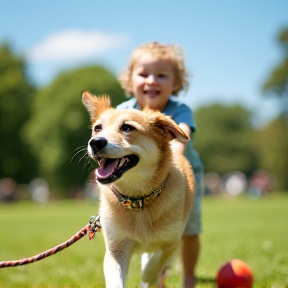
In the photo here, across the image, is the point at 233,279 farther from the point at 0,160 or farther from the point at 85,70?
the point at 85,70

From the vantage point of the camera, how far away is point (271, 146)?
57.1 metres

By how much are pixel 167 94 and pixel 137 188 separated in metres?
1.76

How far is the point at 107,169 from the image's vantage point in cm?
439

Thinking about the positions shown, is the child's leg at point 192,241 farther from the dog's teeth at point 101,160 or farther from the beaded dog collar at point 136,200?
the dog's teeth at point 101,160

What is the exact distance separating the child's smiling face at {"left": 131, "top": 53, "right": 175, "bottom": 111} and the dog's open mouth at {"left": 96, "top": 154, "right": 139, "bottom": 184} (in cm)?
155

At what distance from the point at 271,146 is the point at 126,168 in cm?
5430

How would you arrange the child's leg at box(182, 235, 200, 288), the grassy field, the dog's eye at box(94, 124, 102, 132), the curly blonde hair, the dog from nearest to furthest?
the dog < the dog's eye at box(94, 124, 102, 132) < the grassy field < the child's leg at box(182, 235, 200, 288) < the curly blonde hair

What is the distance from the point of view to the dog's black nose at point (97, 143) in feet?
13.9

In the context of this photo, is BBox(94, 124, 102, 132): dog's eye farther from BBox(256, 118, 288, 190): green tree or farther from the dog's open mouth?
BBox(256, 118, 288, 190): green tree

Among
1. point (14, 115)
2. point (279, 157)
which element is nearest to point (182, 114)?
point (14, 115)

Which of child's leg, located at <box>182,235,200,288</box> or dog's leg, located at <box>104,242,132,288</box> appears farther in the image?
child's leg, located at <box>182,235,200,288</box>

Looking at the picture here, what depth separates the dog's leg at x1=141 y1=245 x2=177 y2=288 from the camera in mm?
4898

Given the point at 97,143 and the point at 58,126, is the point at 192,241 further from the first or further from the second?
the point at 58,126

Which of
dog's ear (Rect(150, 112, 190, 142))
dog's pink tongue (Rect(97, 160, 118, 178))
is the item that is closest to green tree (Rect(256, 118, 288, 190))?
dog's ear (Rect(150, 112, 190, 142))
